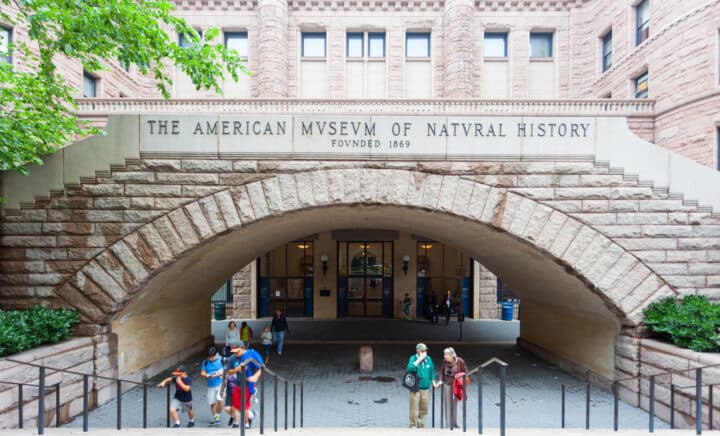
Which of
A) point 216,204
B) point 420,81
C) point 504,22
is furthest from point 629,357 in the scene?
point 504,22

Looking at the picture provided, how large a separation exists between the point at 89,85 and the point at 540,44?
2258 cm

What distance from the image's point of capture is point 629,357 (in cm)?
754

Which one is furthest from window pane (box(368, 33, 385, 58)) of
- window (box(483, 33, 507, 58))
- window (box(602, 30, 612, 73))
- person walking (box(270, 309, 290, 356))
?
person walking (box(270, 309, 290, 356))

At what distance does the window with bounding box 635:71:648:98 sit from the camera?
17562 mm

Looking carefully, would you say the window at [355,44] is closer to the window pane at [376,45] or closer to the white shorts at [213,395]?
the window pane at [376,45]

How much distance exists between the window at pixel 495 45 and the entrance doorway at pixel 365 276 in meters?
11.3

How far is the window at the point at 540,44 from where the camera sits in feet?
66.9

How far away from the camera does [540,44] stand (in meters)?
20.5

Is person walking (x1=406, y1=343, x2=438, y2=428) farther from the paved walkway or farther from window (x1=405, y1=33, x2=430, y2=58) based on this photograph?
window (x1=405, y1=33, x2=430, y2=58)

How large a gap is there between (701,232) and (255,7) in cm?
2033

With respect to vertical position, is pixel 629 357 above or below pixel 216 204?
below

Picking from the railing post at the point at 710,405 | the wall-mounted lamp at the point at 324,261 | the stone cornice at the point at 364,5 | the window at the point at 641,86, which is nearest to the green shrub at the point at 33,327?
the railing post at the point at 710,405

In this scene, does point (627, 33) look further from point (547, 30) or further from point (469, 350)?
point (469, 350)

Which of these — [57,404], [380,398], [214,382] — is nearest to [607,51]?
[380,398]
